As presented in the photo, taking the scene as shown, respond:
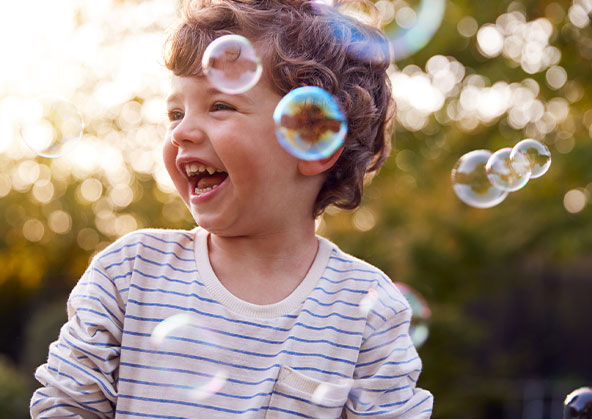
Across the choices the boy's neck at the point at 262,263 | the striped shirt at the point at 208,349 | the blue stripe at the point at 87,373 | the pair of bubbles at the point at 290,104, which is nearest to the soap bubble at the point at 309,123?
the pair of bubbles at the point at 290,104

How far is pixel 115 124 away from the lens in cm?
1005

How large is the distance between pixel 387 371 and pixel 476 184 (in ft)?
4.48

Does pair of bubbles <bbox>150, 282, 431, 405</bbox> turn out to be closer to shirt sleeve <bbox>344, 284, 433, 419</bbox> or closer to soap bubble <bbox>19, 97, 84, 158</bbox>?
shirt sleeve <bbox>344, 284, 433, 419</bbox>

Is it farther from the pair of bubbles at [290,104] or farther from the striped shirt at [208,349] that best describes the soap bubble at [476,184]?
the striped shirt at [208,349]

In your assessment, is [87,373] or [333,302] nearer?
[87,373]

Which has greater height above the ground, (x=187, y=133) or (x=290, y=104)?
(x=290, y=104)

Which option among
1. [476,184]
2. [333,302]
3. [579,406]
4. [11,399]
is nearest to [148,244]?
[333,302]

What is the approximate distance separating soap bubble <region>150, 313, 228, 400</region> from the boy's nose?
444mm

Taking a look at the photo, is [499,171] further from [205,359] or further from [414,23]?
[414,23]

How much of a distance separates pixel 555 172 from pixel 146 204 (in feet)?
19.0

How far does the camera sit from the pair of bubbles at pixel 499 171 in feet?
9.34

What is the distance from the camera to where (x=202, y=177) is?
1.84m

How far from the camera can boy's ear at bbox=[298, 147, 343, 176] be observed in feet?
6.45

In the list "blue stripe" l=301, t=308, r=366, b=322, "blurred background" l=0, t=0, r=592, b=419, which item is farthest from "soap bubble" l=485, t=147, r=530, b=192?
"blurred background" l=0, t=0, r=592, b=419
